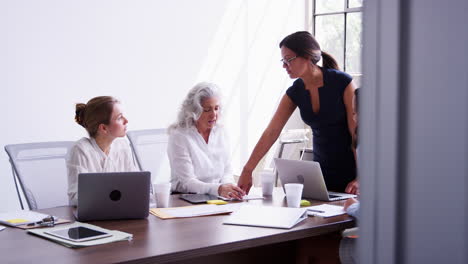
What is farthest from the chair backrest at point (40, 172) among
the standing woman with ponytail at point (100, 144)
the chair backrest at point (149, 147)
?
the chair backrest at point (149, 147)

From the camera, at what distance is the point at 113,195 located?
2277 mm

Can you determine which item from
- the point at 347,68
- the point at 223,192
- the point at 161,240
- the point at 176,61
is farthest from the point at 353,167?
the point at 347,68

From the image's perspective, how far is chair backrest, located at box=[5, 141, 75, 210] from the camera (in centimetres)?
286

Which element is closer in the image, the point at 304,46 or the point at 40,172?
the point at 40,172

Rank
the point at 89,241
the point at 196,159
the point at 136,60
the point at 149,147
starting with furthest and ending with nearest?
the point at 136,60, the point at 149,147, the point at 196,159, the point at 89,241

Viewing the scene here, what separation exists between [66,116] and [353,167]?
8.56ft

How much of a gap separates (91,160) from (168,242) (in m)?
0.89

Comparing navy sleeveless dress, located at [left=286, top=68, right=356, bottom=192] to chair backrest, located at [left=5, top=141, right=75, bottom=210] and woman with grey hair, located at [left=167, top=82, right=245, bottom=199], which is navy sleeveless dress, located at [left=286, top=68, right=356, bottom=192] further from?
chair backrest, located at [left=5, top=141, right=75, bottom=210]

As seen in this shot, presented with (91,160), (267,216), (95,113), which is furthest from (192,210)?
(95,113)

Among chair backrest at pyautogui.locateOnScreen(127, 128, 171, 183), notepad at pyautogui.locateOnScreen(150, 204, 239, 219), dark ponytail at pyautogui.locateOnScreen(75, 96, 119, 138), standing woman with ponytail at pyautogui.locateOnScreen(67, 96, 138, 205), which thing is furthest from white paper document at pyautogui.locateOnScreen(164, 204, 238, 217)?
chair backrest at pyautogui.locateOnScreen(127, 128, 171, 183)

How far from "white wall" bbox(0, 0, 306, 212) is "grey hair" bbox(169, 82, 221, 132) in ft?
5.86

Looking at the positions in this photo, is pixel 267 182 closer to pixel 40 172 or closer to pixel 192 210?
pixel 192 210

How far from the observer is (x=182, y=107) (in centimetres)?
325

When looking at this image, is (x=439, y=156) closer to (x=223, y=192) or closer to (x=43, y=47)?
(x=223, y=192)
